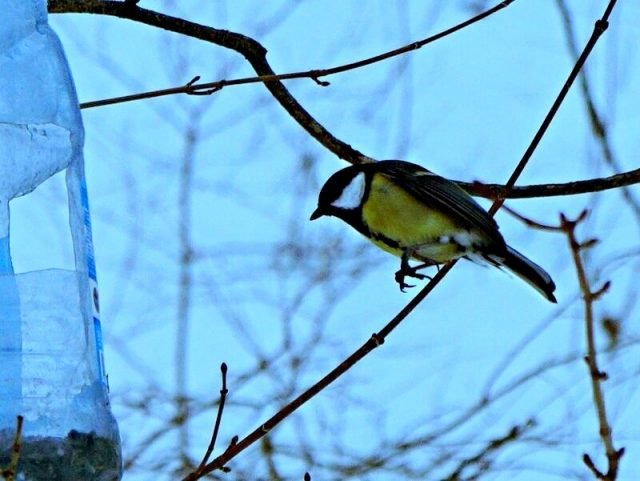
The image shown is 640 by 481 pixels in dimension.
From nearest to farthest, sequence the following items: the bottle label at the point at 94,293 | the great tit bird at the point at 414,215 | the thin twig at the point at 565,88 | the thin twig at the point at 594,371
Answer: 1. the thin twig at the point at 594,371
2. the thin twig at the point at 565,88
3. the bottle label at the point at 94,293
4. the great tit bird at the point at 414,215

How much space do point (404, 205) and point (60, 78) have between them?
2.89ft

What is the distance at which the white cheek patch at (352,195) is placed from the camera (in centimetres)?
317

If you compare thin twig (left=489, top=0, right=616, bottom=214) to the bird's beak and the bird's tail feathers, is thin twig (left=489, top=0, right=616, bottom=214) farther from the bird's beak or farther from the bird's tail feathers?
the bird's beak

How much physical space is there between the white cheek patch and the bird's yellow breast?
0.03 meters

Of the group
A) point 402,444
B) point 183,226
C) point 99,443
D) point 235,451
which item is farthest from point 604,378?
point 183,226

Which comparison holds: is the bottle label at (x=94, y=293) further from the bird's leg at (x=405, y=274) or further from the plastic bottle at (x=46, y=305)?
the bird's leg at (x=405, y=274)

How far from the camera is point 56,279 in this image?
2.50 meters

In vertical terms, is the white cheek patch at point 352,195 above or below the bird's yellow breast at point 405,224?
above

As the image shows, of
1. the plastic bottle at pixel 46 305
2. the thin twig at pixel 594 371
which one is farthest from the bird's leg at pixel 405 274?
the thin twig at pixel 594 371

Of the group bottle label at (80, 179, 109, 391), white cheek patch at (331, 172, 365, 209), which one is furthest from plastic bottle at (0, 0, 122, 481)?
white cheek patch at (331, 172, 365, 209)

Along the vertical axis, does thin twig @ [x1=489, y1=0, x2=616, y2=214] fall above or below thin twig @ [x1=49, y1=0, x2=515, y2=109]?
below

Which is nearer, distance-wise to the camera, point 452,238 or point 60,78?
point 60,78

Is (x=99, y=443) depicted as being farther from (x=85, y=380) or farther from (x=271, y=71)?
(x=271, y=71)

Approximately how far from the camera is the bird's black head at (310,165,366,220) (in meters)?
3.17
